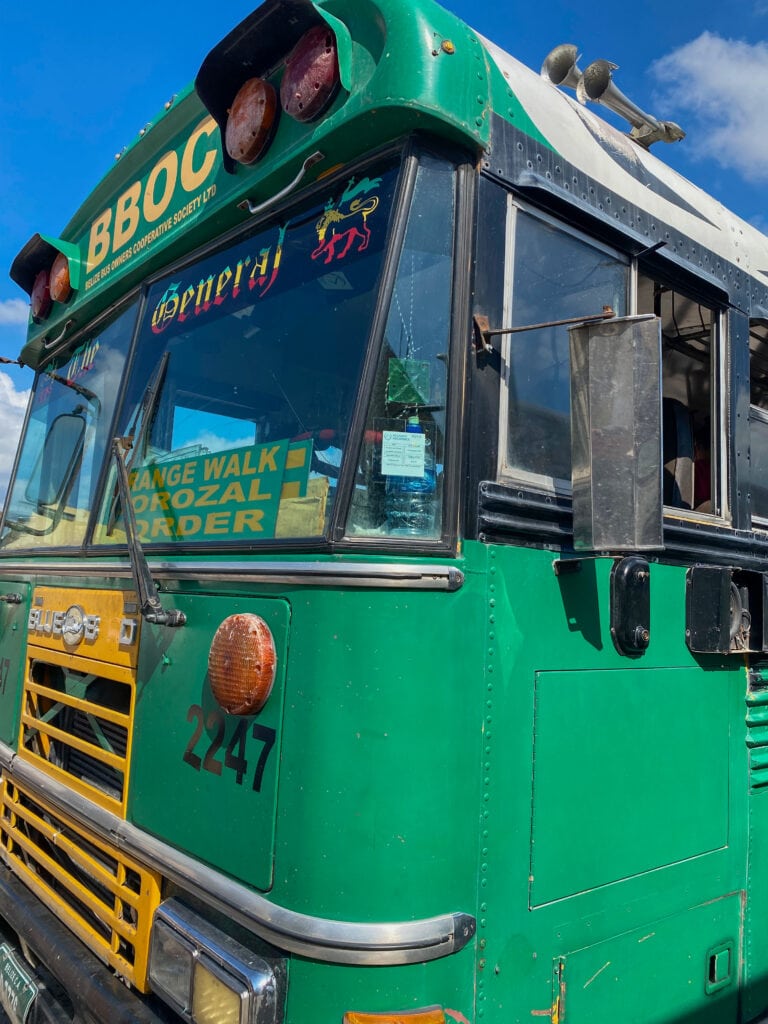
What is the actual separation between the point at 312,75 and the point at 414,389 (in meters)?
0.84

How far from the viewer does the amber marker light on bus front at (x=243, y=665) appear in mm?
1741

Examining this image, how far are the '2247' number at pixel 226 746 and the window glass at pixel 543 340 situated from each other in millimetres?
806

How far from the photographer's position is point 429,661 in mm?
1647

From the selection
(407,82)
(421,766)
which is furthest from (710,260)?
(421,766)

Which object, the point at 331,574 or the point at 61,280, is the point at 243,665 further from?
the point at 61,280

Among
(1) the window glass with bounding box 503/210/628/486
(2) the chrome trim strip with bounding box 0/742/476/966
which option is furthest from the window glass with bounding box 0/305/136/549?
(1) the window glass with bounding box 503/210/628/486

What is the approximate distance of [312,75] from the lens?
77.0 inches

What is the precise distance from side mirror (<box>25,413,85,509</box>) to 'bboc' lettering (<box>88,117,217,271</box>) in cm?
62

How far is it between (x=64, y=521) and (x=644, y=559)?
2.04m

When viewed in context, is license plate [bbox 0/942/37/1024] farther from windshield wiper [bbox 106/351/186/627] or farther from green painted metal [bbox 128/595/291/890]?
windshield wiper [bbox 106/351/186/627]

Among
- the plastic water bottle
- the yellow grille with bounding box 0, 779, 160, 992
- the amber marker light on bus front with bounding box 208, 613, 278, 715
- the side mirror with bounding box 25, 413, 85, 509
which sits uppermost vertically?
the side mirror with bounding box 25, 413, 85, 509

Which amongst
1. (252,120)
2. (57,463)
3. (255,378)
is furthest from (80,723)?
(252,120)

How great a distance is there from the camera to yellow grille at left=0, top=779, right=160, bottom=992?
2031 mm

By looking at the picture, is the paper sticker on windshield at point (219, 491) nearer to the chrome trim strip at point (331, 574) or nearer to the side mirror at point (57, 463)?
the chrome trim strip at point (331, 574)
